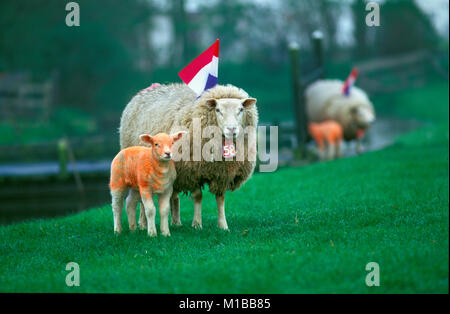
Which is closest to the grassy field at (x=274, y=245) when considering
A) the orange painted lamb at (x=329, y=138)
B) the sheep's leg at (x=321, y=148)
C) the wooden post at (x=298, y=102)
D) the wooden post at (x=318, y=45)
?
the orange painted lamb at (x=329, y=138)

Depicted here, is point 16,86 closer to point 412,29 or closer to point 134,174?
point 412,29

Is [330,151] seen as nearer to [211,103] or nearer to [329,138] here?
[329,138]

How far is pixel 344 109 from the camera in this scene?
1766 cm

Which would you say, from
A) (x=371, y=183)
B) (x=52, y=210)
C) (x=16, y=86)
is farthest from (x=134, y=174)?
(x=16, y=86)

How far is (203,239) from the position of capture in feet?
25.0

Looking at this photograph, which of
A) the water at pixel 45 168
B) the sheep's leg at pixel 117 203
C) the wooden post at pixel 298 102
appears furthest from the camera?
the wooden post at pixel 298 102

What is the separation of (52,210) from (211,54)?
667 cm

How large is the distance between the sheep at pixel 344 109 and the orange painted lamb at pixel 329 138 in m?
0.38

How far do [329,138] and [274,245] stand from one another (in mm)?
9960

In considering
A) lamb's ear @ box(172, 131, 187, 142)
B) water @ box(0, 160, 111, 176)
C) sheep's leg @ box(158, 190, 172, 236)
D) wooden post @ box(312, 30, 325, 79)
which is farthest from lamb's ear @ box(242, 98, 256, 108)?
wooden post @ box(312, 30, 325, 79)

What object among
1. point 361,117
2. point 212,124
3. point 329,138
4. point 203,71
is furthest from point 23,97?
point 212,124

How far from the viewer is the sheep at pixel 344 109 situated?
57.3 ft

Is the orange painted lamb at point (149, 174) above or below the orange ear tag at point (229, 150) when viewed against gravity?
below

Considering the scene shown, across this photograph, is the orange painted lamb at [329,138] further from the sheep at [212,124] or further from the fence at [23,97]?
the fence at [23,97]
